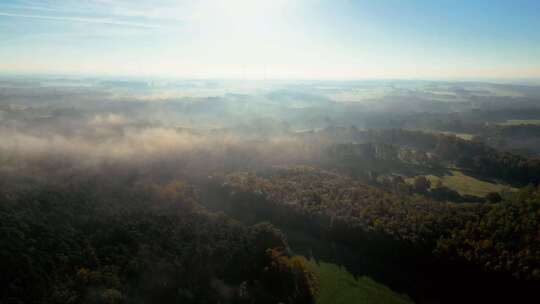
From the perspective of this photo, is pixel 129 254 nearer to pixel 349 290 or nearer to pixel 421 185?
pixel 349 290

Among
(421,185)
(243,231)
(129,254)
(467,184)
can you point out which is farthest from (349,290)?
(467,184)

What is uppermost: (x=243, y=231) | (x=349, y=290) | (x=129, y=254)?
(x=129, y=254)

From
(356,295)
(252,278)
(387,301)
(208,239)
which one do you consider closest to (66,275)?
(208,239)

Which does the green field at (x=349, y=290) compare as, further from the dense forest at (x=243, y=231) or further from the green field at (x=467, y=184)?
the green field at (x=467, y=184)

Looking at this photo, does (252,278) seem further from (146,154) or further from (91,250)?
(146,154)

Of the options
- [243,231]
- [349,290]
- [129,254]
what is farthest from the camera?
[243,231]

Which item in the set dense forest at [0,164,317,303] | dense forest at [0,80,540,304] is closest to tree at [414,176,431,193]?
dense forest at [0,80,540,304]

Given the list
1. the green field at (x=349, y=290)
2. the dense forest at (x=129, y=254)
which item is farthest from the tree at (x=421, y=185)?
the dense forest at (x=129, y=254)

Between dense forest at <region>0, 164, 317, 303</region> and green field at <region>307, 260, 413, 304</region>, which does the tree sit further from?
dense forest at <region>0, 164, 317, 303</region>
